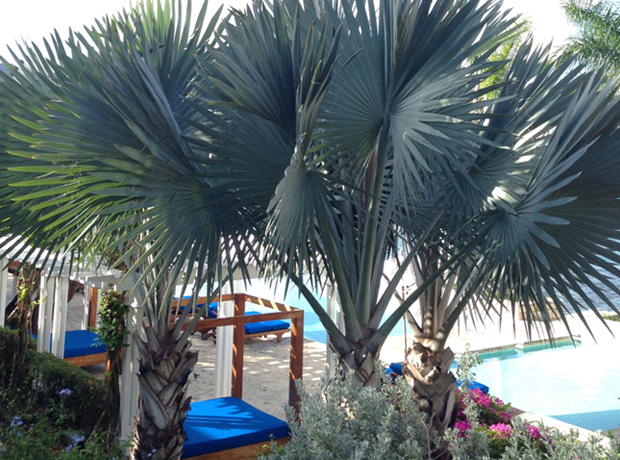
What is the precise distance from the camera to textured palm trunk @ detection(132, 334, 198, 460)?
15.1 ft

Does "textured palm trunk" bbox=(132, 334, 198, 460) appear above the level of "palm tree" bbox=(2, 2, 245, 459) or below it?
below

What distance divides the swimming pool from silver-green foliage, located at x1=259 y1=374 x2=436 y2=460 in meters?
8.49

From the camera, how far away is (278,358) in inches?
428

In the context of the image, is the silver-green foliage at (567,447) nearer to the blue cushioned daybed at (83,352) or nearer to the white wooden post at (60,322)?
the white wooden post at (60,322)

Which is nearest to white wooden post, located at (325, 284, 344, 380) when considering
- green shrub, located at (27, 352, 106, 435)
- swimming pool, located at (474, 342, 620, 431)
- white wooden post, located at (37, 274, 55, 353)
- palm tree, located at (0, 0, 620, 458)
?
green shrub, located at (27, 352, 106, 435)

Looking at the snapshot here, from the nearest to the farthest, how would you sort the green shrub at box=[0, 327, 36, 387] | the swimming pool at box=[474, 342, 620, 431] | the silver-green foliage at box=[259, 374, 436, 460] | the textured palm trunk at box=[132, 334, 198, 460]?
the silver-green foliage at box=[259, 374, 436, 460] < the textured palm trunk at box=[132, 334, 198, 460] < the green shrub at box=[0, 327, 36, 387] < the swimming pool at box=[474, 342, 620, 431]

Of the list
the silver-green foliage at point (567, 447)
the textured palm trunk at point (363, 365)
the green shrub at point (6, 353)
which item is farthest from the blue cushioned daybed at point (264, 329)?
the silver-green foliage at point (567, 447)

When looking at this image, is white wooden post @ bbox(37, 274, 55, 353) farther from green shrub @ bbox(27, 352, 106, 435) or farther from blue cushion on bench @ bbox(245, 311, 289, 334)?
blue cushion on bench @ bbox(245, 311, 289, 334)

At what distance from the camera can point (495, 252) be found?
3346 millimetres

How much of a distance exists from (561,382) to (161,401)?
9886mm

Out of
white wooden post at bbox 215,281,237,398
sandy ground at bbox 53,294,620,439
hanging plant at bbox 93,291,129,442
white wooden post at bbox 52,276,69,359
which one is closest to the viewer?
hanging plant at bbox 93,291,129,442

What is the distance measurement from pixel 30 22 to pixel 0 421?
22139 mm

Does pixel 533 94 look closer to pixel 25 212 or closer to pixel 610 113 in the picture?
pixel 610 113

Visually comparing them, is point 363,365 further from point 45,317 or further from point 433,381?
point 45,317
